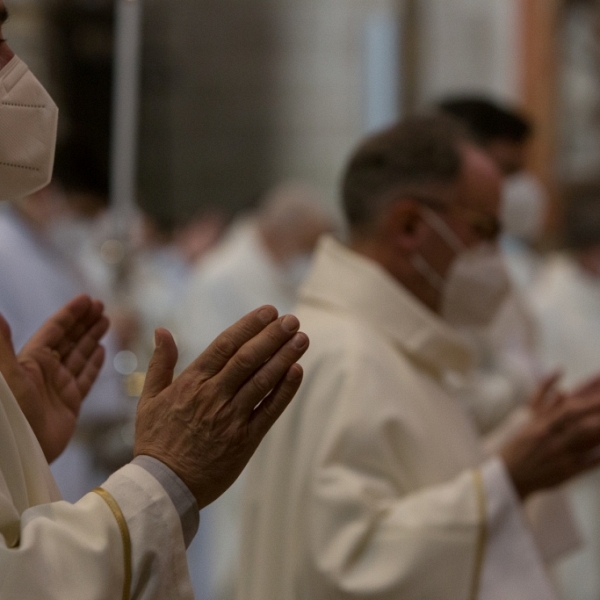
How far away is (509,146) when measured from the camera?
454 cm

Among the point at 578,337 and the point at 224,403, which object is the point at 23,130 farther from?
the point at 578,337

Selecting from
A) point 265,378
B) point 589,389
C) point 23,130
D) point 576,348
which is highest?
point 23,130

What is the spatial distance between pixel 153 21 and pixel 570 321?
188 inches

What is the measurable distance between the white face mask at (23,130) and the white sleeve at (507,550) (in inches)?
44.6

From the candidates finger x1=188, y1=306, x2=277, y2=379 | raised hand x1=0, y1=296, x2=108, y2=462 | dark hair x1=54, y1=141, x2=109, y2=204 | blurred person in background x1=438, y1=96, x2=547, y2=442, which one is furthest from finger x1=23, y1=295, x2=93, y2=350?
dark hair x1=54, y1=141, x2=109, y2=204

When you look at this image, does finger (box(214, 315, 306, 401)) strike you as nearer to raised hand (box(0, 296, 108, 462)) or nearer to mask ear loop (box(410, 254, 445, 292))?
raised hand (box(0, 296, 108, 462))

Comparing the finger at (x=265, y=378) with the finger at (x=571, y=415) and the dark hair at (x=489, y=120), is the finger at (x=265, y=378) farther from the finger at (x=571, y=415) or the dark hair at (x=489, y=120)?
the dark hair at (x=489, y=120)

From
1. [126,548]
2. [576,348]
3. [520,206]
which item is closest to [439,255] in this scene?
[126,548]

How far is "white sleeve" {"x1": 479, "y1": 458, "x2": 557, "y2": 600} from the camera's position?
2.19 m

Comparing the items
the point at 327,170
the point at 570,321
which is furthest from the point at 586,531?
the point at 327,170

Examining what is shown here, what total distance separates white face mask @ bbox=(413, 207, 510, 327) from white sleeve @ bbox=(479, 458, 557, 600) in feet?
1.62

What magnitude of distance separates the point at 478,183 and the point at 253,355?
1390mm

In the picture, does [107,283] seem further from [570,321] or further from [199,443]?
[199,443]

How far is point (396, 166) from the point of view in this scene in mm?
2572
